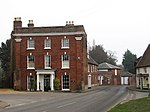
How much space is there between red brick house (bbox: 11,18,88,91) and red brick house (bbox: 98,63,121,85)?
46.3 metres

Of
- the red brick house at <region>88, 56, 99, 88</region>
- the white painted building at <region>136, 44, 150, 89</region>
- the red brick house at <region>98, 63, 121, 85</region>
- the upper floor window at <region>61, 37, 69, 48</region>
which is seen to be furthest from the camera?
the red brick house at <region>98, 63, 121, 85</region>

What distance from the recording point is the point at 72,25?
56.9m

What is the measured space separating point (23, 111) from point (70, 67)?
33706 millimetres

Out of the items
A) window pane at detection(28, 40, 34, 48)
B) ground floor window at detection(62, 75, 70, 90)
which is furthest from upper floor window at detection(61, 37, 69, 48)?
window pane at detection(28, 40, 34, 48)

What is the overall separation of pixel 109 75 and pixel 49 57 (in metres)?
48.5

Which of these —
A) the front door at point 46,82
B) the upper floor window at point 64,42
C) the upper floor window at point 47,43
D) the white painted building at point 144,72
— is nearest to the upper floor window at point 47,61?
the upper floor window at point 47,43

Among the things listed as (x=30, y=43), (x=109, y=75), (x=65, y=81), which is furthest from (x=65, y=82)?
(x=109, y=75)

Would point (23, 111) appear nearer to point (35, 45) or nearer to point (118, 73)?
point (35, 45)

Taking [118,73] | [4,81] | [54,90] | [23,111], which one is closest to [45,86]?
[54,90]

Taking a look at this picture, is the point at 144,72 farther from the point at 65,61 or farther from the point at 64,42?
the point at 64,42

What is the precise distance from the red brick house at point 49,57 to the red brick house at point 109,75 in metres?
46.3

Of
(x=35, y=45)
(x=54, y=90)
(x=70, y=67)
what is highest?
(x=35, y=45)

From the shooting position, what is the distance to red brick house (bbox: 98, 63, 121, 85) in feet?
336

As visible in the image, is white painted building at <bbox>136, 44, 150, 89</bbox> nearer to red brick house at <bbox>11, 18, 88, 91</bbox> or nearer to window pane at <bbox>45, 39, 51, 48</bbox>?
red brick house at <bbox>11, 18, 88, 91</bbox>
